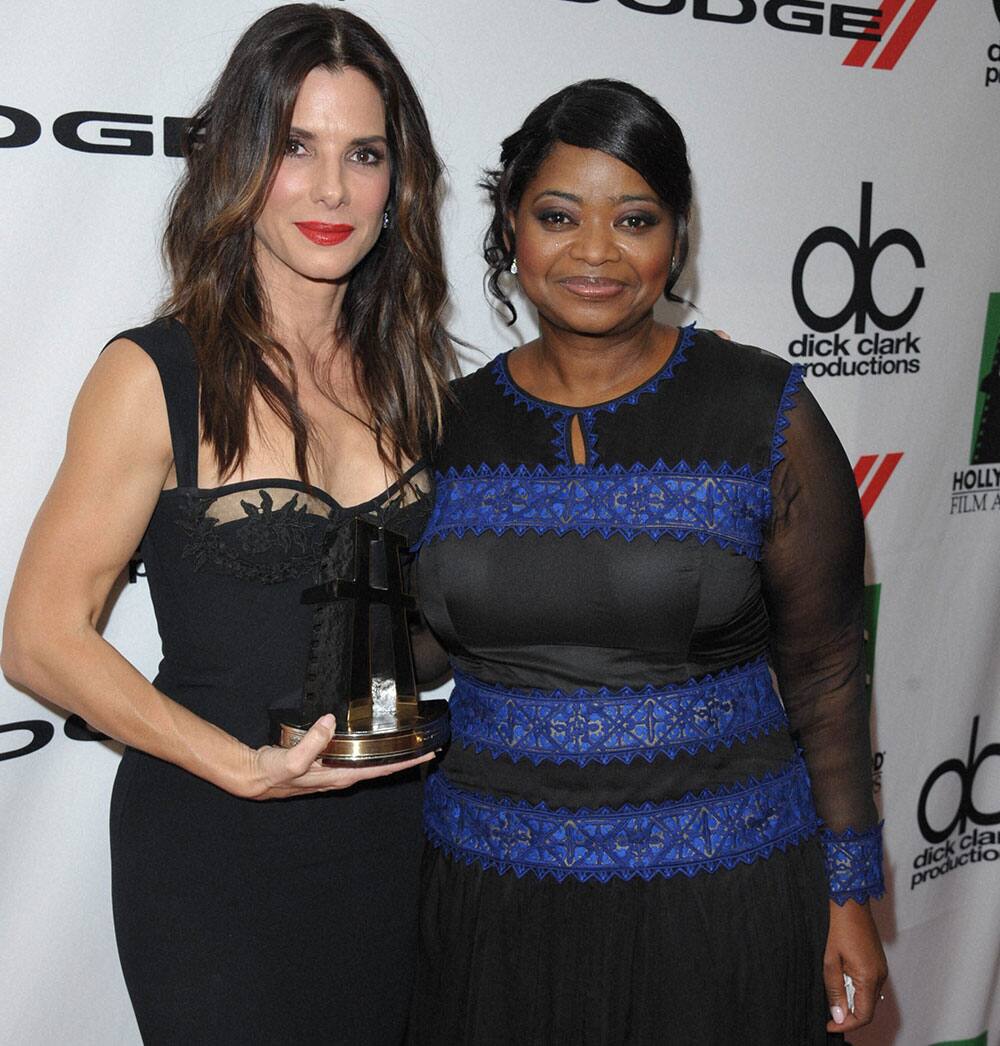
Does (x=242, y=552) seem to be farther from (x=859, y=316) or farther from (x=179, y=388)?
(x=859, y=316)

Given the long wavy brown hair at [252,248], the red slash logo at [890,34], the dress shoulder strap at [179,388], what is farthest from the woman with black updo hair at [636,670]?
the red slash logo at [890,34]

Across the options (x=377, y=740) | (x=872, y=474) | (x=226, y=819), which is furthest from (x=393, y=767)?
(x=872, y=474)

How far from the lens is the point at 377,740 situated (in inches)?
53.7

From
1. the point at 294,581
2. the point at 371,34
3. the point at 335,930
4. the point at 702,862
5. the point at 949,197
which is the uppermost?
the point at 371,34

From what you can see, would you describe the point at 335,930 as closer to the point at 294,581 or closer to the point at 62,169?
the point at 294,581

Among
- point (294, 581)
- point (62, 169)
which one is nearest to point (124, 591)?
point (294, 581)

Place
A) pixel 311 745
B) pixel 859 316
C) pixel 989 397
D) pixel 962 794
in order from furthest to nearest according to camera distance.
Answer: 1. pixel 962 794
2. pixel 989 397
3. pixel 859 316
4. pixel 311 745

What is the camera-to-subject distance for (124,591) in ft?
6.41

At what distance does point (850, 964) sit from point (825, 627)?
1.53 feet

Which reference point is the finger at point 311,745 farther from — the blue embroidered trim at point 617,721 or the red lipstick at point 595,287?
the red lipstick at point 595,287

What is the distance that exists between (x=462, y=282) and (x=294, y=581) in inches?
33.3

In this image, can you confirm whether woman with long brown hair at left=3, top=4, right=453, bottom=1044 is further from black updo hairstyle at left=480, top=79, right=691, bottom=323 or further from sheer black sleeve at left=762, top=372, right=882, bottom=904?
sheer black sleeve at left=762, top=372, right=882, bottom=904

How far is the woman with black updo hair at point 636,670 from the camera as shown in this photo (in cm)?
157

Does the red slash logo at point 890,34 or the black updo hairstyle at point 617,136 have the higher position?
the red slash logo at point 890,34
